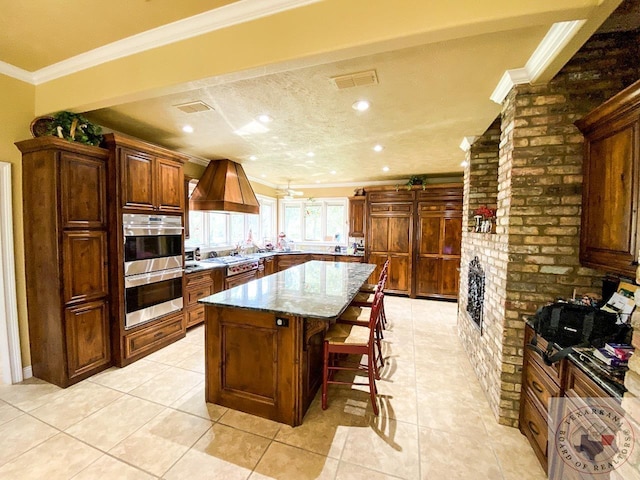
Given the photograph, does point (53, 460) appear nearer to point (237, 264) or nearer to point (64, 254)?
point (64, 254)

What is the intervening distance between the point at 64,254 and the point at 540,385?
3.92 meters

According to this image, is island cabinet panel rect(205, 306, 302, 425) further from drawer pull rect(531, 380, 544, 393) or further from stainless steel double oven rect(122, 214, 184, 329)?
drawer pull rect(531, 380, 544, 393)

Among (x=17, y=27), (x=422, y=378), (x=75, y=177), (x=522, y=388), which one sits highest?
(x=17, y=27)

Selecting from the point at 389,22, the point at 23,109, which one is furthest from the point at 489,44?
the point at 23,109

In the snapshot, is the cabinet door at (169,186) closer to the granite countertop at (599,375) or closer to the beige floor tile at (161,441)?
the beige floor tile at (161,441)

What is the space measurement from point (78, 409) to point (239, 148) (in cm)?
340

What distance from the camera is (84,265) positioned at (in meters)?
2.55

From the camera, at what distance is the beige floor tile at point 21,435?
5.71 feet

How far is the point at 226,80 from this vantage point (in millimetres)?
1782

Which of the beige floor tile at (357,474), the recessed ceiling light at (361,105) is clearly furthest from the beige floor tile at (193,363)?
the recessed ceiling light at (361,105)

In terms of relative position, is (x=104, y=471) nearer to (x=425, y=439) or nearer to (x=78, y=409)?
(x=78, y=409)

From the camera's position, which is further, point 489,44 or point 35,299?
point 35,299

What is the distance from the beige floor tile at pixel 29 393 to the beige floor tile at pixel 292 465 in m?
2.06

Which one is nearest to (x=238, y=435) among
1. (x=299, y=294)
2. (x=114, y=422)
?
(x=114, y=422)
